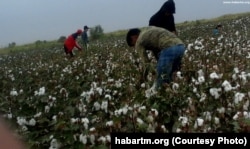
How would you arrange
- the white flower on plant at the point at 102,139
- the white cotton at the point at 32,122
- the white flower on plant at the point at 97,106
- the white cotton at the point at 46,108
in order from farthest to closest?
the white cotton at the point at 46,108, the white cotton at the point at 32,122, the white flower on plant at the point at 97,106, the white flower on plant at the point at 102,139

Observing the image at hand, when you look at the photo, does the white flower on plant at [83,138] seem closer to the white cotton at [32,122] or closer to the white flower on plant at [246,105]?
the white flower on plant at [246,105]

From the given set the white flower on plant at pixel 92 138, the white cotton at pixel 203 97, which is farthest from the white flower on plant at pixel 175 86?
the white flower on plant at pixel 92 138

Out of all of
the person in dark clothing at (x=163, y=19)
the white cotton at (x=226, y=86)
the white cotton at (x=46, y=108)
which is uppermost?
the person in dark clothing at (x=163, y=19)

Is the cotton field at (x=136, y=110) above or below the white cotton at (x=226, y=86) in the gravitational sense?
below

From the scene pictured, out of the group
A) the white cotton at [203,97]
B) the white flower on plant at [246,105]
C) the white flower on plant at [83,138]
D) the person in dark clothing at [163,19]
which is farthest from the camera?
the person in dark clothing at [163,19]

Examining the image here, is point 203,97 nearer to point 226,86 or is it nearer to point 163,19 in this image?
point 226,86

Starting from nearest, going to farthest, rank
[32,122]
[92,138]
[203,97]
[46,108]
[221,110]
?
1. [92,138]
2. [221,110]
3. [203,97]
4. [32,122]
5. [46,108]

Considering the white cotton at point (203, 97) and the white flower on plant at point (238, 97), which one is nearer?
the white flower on plant at point (238, 97)

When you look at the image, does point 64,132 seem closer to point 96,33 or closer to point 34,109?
point 34,109

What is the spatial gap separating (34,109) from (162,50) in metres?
2.01

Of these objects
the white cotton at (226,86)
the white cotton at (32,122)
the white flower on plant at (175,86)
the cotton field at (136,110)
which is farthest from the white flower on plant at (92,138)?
the white cotton at (32,122)

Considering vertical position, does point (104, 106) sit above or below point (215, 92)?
below

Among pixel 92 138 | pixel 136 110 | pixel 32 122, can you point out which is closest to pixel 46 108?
pixel 32 122

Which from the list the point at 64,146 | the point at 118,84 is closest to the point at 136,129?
the point at 64,146
